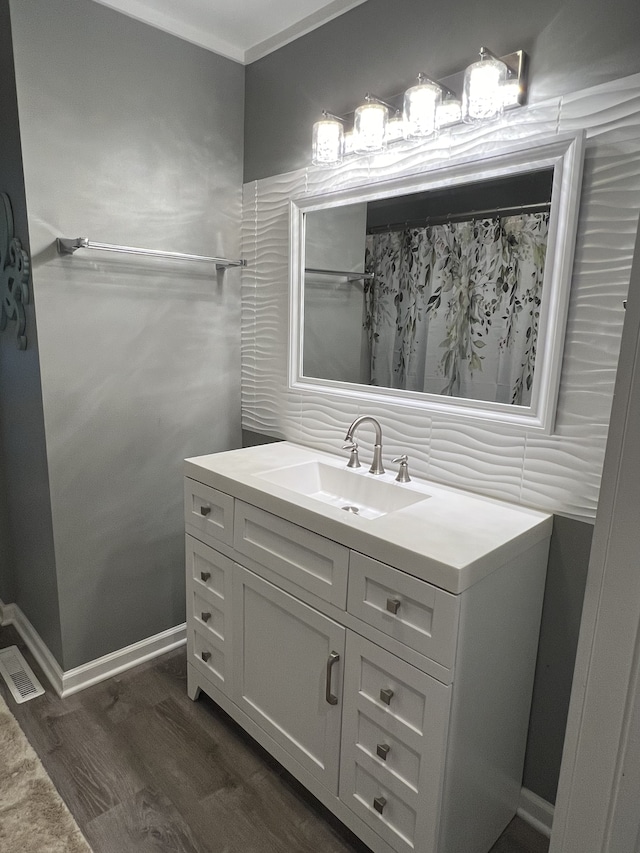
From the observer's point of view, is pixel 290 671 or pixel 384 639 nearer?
pixel 384 639

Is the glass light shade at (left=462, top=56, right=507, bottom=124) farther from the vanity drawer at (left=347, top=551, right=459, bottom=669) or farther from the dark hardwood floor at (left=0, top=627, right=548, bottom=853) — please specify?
the dark hardwood floor at (left=0, top=627, right=548, bottom=853)

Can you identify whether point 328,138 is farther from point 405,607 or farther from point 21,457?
point 21,457

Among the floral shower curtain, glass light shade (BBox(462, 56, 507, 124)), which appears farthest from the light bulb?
the floral shower curtain

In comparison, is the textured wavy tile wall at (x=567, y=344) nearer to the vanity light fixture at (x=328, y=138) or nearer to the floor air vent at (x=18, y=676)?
the vanity light fixture at (x=328, y=138)

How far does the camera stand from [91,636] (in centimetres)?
207

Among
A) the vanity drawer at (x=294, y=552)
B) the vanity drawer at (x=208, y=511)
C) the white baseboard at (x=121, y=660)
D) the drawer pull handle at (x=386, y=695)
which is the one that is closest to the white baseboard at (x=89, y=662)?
the white baseboard at (x=121, y=660)

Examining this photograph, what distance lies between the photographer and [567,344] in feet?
4.49

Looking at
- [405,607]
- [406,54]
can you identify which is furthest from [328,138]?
[405,607]

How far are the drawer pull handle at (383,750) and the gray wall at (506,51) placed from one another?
50 centimetres

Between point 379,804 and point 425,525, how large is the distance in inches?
27.3

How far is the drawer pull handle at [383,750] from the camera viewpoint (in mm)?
1278

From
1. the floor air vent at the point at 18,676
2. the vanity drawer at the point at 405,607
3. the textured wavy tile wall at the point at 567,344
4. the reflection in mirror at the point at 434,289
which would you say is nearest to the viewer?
the vanity drawer at the point at 405,607

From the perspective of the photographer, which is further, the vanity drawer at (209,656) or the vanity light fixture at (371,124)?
the vanity drawer at (209,656)

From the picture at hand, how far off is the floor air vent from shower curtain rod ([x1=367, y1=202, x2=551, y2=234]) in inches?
82.4
